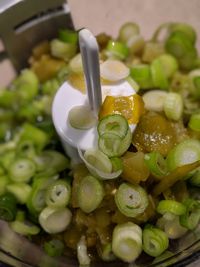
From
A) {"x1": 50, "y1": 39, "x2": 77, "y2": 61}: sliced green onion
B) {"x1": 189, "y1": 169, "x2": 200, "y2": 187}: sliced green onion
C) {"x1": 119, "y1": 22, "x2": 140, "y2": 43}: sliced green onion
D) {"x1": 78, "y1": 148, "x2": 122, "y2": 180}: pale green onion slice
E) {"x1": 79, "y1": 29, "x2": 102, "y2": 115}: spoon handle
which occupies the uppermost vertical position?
{"x1": 79, "y1": 29, "x2": 102, "y2": 115}: spoon handle

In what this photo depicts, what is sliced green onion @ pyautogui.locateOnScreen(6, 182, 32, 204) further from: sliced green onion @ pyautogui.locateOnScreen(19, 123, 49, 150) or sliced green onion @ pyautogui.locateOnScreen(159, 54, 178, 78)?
sliced green onion @ pyautogui.locateOnScreen(159, 54, 178, 78)

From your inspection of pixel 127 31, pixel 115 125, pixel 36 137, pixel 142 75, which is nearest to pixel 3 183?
pixel 36 137

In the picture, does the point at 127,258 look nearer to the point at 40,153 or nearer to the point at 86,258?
the point at 86,258

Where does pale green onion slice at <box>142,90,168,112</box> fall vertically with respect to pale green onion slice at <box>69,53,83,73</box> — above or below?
below

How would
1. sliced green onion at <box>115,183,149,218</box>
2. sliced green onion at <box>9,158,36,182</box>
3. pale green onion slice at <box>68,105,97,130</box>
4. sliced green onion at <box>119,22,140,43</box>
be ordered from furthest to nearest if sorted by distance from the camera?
sliced green onion at <box>119,22,140,43</box>
sliced green onion at <box>9,158,36,182</box>
pale green onion slice at <box>68,105,97,130</box>
sliced green onion at <box>115,183,149,218</box>

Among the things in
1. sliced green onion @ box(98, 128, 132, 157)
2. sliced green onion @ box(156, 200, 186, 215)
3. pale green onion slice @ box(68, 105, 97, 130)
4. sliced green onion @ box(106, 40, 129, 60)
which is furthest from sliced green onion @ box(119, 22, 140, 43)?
sliced green onion @ box(156, 200, 186, 215)

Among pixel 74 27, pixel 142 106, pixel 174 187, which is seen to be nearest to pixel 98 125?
pixel 142 106
